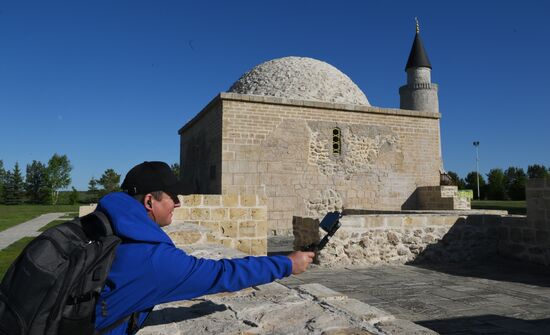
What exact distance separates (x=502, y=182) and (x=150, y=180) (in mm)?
45929

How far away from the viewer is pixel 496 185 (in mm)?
40344

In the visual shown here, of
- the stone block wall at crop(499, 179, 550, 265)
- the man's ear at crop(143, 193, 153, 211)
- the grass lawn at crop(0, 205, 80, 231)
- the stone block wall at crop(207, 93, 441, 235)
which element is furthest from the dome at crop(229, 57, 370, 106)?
the man's ear at crop(143, 193, 153, 211)

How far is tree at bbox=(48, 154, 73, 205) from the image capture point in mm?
49188

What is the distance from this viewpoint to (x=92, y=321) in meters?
1.38

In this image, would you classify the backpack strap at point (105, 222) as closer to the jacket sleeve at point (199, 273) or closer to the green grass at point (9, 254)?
the jacket sleeve at point (199, 273)

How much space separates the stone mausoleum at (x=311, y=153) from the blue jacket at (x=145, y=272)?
11197 millimetres

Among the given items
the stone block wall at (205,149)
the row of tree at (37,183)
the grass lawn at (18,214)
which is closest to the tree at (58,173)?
the row of tree at (37,183)

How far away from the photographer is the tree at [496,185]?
39781 mm

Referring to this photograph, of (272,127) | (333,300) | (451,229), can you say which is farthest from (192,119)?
(333,300)

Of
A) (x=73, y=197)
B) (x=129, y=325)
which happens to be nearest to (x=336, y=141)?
(x=129, y=325)

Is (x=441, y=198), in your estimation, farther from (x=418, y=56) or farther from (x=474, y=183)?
(x=474, y=183)

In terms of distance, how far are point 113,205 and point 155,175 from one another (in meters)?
→ 0.24

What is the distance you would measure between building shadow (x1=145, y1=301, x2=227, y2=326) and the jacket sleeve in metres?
0.97

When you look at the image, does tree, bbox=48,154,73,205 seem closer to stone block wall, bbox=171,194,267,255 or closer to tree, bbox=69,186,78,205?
tree, bbox=69,186,78,205
